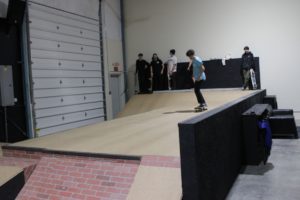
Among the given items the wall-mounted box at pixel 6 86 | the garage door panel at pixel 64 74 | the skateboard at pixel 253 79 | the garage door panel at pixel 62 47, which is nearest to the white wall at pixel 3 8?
the garage door panel at pixel 62 47

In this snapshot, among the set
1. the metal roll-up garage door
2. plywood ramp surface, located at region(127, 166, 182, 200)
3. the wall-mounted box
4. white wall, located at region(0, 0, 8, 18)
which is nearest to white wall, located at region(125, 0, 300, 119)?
the metal roll-up garage door

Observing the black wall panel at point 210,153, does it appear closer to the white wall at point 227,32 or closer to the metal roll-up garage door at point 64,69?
the metal roll-up garage door at point 64,69

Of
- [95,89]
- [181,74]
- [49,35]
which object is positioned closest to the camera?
[49,35]

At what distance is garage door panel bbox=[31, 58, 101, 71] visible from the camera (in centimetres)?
936

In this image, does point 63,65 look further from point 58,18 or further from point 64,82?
point 58,18

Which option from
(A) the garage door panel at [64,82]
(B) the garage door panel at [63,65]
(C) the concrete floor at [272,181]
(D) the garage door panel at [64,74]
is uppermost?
(B) the garage door panel at [63,65]

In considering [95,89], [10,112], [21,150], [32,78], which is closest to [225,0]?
[95,89]

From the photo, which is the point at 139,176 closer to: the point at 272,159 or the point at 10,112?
the point at 272,159

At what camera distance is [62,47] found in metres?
10.5

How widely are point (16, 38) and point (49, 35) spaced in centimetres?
125

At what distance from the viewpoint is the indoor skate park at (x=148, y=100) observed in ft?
12.4

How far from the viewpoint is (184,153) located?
312 cm

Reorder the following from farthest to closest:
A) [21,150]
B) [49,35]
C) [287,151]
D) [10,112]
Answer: [49,35]
[10,112]
[287,151]
[21,150]

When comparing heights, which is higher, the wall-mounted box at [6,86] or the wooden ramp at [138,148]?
the wall-mounted box at [6,86]
